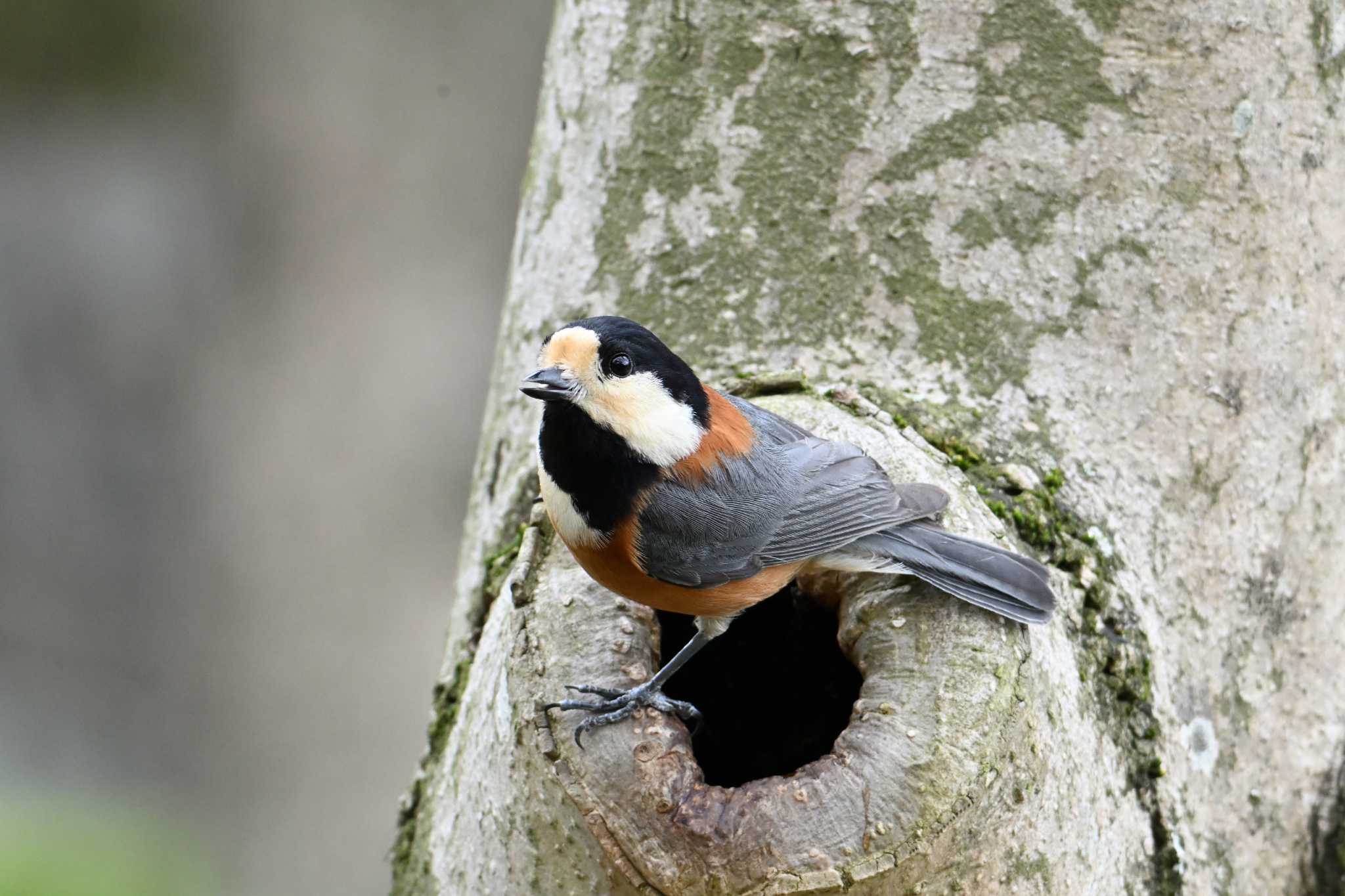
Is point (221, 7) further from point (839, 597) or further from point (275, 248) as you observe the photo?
point (839, 597)

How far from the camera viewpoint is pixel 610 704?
61.8 inches

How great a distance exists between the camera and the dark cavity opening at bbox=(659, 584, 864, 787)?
2.09 m

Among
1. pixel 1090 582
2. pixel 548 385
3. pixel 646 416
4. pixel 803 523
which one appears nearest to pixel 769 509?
pixel 803 523

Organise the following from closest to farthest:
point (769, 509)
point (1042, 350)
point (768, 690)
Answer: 1. point (769, 509)
2. point (1042, 350)
3. point (768, 690)

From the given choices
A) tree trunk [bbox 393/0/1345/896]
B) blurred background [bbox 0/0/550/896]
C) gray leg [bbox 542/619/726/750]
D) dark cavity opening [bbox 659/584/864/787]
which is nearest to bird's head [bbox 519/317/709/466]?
tree trunk [bbox 393/0/1345/896]

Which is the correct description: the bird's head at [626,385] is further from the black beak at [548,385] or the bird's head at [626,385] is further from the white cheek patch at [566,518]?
the white cheek patch at [566,518]

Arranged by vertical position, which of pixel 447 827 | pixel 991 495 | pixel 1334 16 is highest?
pixel 1334 16

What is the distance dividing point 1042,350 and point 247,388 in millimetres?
3908

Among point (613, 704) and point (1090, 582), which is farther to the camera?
point (1090, 582)

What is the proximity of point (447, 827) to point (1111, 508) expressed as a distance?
3.97 feet

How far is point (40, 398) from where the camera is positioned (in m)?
4.88

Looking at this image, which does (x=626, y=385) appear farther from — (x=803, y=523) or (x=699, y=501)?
(x=803, y=523)

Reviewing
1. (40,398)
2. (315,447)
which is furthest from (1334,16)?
(40,398)

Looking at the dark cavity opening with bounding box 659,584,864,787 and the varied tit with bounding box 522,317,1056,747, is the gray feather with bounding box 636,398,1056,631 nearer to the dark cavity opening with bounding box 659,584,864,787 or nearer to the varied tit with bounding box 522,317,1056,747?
the varied tit with bounding box 522,317,1056,747
